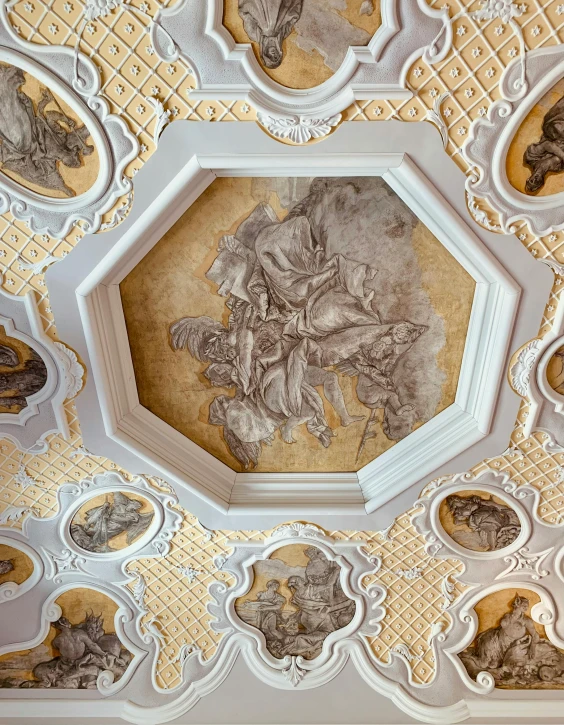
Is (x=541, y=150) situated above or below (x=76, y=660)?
above

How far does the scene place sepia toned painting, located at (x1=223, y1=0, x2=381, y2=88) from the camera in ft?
16.3

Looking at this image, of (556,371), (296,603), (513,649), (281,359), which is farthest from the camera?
(513,649)

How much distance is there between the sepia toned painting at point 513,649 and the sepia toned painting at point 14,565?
5.70 metres

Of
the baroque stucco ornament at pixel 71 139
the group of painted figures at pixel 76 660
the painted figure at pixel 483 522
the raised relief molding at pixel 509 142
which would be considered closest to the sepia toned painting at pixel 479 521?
the painted figure at pixel 483 522

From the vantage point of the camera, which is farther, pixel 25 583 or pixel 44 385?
pixel 25 583

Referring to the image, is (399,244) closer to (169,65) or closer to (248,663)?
(169,65)

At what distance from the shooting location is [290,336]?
22.2 feet

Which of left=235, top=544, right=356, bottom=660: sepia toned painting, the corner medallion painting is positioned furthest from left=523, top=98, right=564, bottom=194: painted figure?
left=235, top=544, right=356, bottom=660: sepia toned painting

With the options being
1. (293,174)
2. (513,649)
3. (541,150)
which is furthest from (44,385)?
(513,649)

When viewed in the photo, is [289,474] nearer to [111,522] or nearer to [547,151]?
[111,522]

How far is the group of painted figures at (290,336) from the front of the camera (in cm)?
624

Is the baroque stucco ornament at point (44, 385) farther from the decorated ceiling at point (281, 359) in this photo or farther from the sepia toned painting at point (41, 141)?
the sepia toned painting at point (41, 141)

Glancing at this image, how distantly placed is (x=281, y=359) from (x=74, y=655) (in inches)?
196

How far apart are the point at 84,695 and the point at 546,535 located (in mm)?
6256
